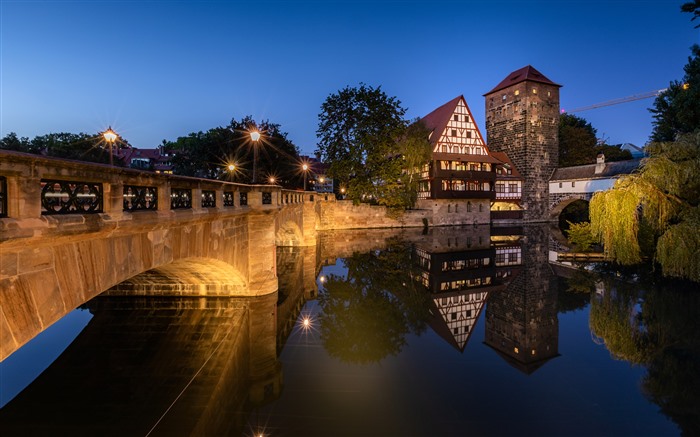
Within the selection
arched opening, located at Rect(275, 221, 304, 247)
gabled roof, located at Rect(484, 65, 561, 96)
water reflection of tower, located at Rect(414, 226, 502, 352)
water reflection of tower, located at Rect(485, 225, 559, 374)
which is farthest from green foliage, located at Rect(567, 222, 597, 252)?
gabled roof, located at Rect(484, 65, 561, 96)

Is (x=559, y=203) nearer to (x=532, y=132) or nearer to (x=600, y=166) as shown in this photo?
(x=600, y=166)

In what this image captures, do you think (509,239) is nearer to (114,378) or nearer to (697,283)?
(697,283)

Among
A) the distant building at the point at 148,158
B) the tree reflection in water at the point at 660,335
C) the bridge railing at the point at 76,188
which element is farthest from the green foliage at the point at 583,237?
the distant building at the point at 148,158

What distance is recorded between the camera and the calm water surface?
19.8 ft

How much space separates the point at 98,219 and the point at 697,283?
20.5 metres

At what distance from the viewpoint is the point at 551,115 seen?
1991 inches

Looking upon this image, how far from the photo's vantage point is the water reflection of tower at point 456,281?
11.2m

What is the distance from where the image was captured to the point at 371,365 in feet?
27.4

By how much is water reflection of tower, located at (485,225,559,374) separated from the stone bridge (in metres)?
8.26

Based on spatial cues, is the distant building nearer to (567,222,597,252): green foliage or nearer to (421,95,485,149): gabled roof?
(421,95,485,149): gabled roof

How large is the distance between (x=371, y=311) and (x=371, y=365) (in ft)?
13.6

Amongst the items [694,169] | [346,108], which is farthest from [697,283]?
[346,108]

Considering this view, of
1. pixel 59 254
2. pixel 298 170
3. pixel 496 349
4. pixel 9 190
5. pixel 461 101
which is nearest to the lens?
pixel 9 190

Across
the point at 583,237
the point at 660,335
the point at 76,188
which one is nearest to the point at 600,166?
the point at 583,237
